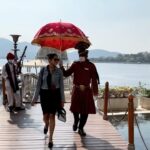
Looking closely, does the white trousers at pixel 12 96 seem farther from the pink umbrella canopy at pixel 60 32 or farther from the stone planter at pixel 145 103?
the stone planter at pixel 145 103

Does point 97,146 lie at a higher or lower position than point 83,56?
lower

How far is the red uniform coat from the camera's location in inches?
340

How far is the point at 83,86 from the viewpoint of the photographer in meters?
8.73

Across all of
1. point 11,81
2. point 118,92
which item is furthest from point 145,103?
point 11,81

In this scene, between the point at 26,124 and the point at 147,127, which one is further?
the point at 147,127

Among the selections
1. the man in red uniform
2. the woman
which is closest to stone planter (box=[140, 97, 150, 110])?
the man in red uniform

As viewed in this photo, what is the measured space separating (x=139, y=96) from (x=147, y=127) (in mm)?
5005

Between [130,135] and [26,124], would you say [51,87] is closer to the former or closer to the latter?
[130,135]

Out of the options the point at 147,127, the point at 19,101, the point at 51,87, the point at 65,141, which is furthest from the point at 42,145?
the point at 147,127

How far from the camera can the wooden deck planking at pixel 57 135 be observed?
788cm

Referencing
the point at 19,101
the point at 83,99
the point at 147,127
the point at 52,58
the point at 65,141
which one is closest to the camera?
the point at 52,58

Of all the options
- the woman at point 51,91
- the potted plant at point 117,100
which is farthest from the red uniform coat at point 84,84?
the potted plant at point 117,100

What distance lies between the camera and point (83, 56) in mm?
8586

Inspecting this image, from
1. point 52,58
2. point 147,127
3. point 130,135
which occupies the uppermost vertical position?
point 52,58
